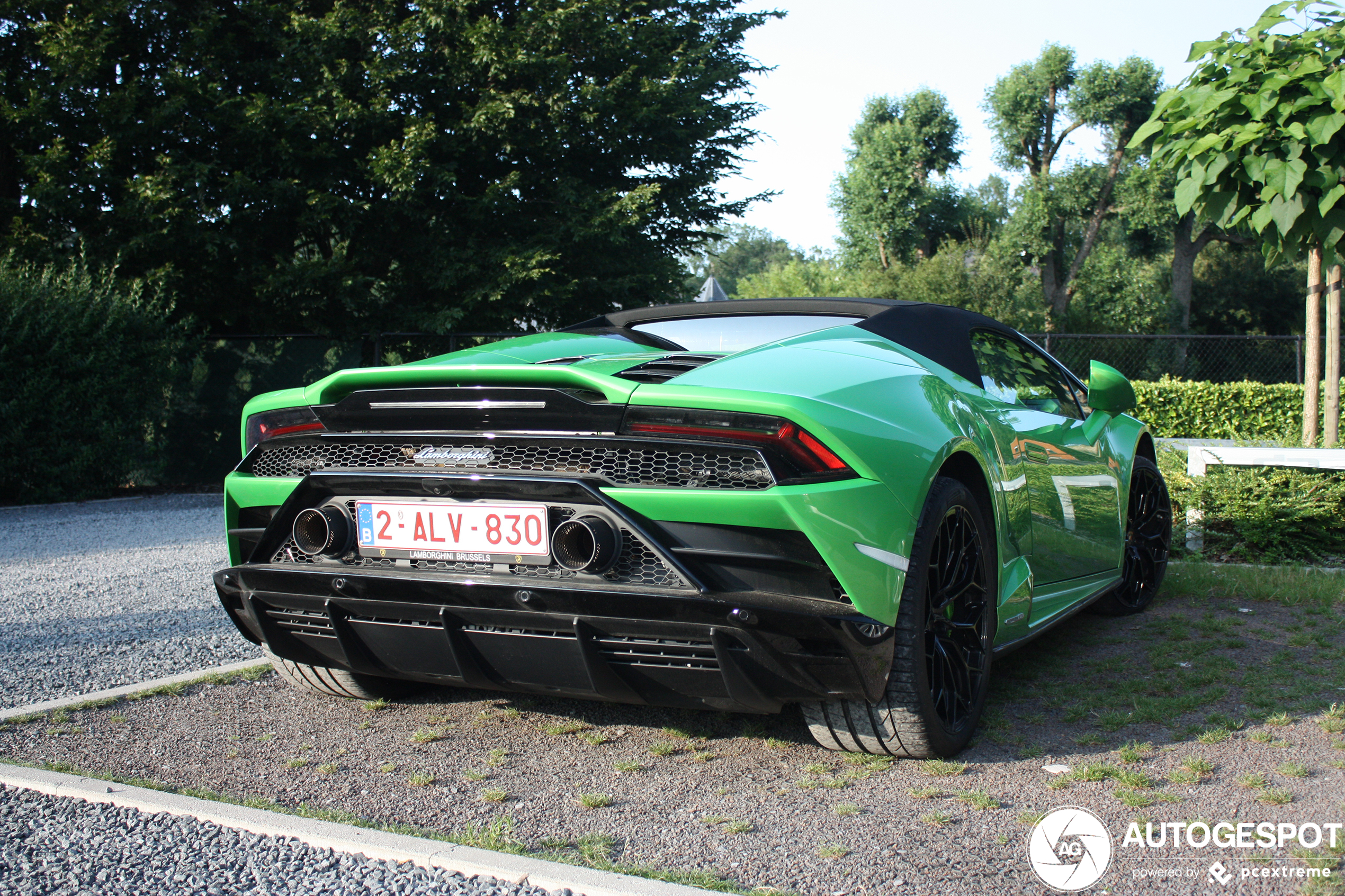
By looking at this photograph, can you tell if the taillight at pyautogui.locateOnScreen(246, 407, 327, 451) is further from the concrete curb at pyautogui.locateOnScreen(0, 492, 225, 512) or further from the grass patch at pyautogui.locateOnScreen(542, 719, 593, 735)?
the concrete curb at pyautogui.locateOnScreen(0, 492, 225, 512)

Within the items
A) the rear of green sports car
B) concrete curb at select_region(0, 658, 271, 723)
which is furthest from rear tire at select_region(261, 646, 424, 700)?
the rear of green sports car

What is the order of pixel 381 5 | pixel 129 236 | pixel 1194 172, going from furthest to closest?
pixel 381 5
pixel 129 236
pixel 1194 172

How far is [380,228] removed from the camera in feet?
49.2

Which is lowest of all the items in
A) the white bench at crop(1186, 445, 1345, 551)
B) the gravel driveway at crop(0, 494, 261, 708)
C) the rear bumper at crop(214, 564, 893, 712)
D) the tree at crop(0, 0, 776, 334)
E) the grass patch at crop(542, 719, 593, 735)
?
the gravel driveway at crop(0, 494, 261, 708)

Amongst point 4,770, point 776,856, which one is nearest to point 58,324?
point 4,770

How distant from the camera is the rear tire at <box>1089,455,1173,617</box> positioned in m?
4.64

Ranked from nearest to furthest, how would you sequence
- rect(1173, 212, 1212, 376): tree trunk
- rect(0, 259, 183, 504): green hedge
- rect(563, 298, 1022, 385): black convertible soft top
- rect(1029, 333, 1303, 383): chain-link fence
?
rect(563, 298, 1022, 385): black convertible soft top < rect(0, 259, 183, 504): green hedge < rect(1029, 333, 1303, 383): chain-link fence < rect(1173, 212, 1212, 376): tree trunk

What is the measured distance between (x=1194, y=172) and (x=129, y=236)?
12474mm

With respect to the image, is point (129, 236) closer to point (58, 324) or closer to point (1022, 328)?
point (58, 324)

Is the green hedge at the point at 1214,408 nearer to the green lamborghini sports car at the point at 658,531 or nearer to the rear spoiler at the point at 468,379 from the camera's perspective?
the green lamborghini sports car at the point at 658,531

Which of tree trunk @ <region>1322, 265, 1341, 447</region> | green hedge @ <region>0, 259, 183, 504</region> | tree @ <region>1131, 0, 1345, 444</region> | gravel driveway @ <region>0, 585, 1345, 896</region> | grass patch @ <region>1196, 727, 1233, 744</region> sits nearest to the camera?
gravel driveway @ <region>0, 585, 1345, 896</region>

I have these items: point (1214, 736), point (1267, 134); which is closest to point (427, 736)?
point (1214, 736)

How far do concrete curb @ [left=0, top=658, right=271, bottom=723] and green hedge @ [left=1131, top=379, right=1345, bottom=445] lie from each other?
50.7 ft

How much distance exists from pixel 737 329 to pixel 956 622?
126 cm
